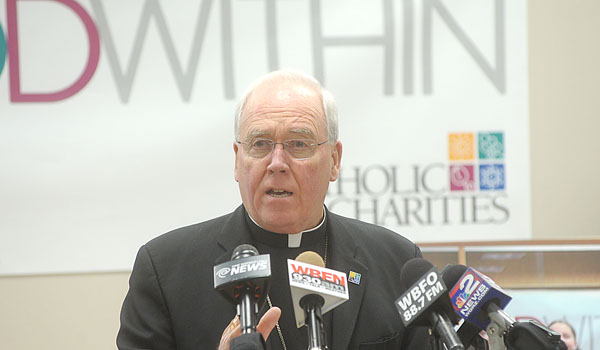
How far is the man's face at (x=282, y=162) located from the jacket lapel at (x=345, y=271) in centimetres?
20

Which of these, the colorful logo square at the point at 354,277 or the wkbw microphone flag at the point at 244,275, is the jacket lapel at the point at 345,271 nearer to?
the colorful logo square at the point at 354,277

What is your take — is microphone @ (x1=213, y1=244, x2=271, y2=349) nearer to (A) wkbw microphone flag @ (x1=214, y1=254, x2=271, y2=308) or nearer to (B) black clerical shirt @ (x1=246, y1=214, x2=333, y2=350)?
(A) wkbw microphone flag @ (x1=214, y1=254, x2=271, y2=308)

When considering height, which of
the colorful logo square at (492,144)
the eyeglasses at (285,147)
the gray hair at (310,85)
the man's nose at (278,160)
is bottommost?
the colorful logo square at (492,144)

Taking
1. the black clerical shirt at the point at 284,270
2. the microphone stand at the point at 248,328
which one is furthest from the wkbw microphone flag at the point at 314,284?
the black clerical shirt at the point at 284,270

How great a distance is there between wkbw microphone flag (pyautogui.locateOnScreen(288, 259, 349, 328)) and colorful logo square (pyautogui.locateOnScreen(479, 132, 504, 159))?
289 cm

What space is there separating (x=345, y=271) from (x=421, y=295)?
845 millimetres

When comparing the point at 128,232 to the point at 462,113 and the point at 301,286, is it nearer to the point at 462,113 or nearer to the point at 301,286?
the point at 462,113

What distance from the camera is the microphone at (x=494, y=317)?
151 centimetres

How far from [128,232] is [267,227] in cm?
214

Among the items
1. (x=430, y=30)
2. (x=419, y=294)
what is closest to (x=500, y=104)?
(x=430, y=30)

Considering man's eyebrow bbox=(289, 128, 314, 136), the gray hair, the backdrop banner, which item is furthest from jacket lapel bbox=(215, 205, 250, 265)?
the backdrop banner

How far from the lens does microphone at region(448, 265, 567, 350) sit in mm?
1515

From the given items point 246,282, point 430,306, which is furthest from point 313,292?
point 430,306

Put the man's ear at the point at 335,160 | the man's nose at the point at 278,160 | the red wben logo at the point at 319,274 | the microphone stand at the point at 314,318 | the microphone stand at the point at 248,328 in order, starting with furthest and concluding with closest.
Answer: the man's ear at the point at 335,160, the man's nose at the point at 278,160, the red wben logo at the point at 319,274, the microphone stand at the point at 314,318, the microphone stand at the point at 248,328
